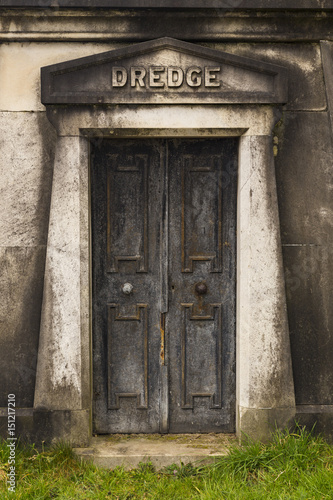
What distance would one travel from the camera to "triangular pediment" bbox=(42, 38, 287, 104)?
12.6 ft

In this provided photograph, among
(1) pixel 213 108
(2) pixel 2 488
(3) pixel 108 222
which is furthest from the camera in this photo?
(3) pixel 108 222

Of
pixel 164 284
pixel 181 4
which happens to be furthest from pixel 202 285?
pixel 181 4

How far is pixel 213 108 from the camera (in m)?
3.89

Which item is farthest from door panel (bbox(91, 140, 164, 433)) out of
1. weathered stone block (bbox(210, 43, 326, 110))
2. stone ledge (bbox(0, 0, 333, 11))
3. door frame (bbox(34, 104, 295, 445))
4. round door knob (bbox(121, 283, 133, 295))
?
weathered stone block (bbox(210, 43, 326, 110))

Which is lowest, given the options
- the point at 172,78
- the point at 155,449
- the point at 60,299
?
the point at 155,449

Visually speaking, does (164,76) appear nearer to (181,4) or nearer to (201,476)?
(181,4)

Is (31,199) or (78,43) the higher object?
(78,43)

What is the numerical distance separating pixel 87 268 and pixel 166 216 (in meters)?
0.81

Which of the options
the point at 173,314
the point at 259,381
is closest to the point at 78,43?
the point at 173,314

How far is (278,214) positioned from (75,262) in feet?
5.52

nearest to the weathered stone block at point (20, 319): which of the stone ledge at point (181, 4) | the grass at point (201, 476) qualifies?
the grass at point (201, 476)

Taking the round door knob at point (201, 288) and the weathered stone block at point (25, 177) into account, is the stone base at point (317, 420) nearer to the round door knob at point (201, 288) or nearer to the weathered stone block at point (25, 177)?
the round door knob at point (201, 288)

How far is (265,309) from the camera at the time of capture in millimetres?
3939

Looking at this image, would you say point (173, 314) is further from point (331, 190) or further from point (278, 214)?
point (331, 190)
